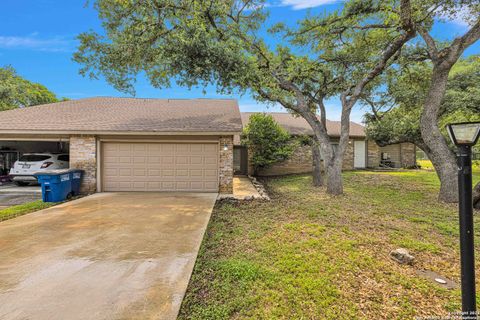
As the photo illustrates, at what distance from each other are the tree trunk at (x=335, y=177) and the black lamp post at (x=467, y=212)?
721 centimetres

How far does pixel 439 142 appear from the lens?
26.2 ft

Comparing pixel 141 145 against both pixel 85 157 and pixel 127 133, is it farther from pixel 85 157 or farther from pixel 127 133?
pixel 85 157

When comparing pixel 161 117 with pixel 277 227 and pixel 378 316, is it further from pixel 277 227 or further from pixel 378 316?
pixel 378 316

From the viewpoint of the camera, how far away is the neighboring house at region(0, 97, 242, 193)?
9.02 meters

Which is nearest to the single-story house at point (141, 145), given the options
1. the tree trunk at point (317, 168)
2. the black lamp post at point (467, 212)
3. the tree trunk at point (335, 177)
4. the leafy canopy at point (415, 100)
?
the tree trunk at point (335, 177)

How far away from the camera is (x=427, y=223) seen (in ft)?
19.1

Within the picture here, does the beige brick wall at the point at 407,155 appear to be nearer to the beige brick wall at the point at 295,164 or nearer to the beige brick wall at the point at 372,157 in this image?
the beige brick wall at the point at 372,157

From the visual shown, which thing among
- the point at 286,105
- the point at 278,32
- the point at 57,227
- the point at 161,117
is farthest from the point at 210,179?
the point at 278,32

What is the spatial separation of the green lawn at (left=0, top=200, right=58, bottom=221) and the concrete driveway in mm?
412

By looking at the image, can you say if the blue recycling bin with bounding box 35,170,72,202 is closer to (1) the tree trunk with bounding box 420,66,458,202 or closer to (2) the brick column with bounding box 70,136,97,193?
(2) the brick column with bounding box 70,136,97,193

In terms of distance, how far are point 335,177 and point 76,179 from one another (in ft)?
30.9

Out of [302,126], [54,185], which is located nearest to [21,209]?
[54,185]

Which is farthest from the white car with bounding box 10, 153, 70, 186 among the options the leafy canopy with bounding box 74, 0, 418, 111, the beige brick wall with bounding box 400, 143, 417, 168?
the beige brick wall with bounding box 400, 143, 417, 168

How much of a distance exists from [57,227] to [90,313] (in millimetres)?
3677
